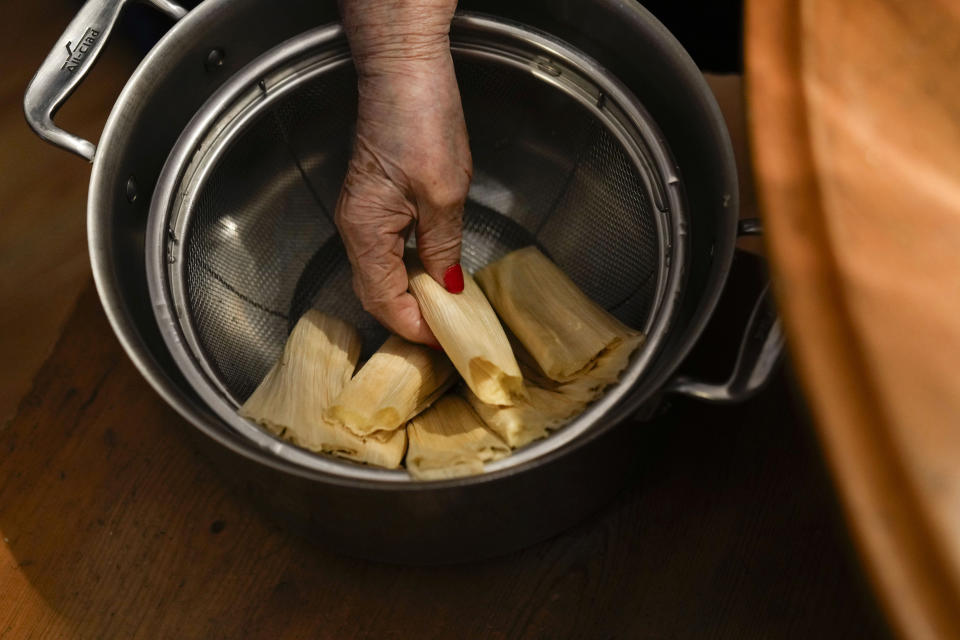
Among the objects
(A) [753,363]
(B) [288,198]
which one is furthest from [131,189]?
(A) [753,363]

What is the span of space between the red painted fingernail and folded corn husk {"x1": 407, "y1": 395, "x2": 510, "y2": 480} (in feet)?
0.37

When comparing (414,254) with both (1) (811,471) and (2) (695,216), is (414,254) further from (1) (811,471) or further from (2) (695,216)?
(1) (811,471)

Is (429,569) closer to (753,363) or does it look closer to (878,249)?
(753,363)

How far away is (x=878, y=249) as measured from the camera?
41cm

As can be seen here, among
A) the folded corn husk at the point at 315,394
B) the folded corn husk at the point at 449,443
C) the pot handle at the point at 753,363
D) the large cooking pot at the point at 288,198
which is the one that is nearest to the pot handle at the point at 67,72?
the large cooking pot at the point at 288,198

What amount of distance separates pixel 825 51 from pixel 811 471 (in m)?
0.52

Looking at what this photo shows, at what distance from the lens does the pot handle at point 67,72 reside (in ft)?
2.33

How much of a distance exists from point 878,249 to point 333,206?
69 cm

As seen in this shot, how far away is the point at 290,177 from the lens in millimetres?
952

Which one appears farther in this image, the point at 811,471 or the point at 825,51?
the point at 811,471

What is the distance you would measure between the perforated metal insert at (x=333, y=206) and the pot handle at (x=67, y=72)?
0.14 metres

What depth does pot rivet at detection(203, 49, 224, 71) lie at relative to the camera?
79cm

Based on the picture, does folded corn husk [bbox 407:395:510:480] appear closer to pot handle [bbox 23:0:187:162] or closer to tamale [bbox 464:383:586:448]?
tamale [bbox 464:383:586:448]

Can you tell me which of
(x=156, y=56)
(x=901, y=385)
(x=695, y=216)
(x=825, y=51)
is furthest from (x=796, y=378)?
(x=156, y=56)
